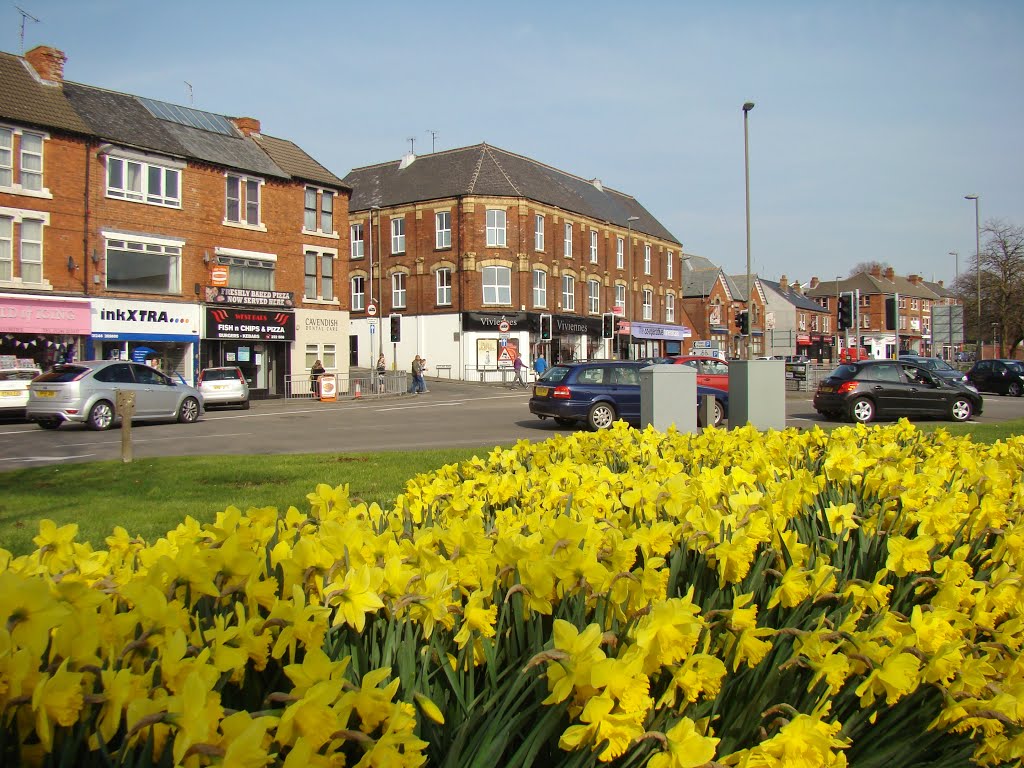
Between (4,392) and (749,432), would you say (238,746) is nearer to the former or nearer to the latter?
(749,432)

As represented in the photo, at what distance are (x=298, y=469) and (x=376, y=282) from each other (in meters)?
Result: 45.0

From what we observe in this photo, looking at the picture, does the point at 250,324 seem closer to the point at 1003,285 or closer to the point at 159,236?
the point at 159,236

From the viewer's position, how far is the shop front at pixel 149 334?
97.3 feet

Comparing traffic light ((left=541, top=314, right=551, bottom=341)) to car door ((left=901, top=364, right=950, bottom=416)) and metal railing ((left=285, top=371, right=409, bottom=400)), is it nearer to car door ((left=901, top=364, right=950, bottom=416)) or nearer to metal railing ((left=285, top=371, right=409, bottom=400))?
metal railing ((left=285, top=371, right=409, bottom=400))

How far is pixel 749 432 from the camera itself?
18.5 ft

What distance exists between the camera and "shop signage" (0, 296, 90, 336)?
26984 mm

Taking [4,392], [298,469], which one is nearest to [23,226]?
[4,392]

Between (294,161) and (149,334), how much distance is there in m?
12.0

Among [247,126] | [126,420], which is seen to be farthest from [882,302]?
[126,420]

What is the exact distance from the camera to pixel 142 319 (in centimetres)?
3081

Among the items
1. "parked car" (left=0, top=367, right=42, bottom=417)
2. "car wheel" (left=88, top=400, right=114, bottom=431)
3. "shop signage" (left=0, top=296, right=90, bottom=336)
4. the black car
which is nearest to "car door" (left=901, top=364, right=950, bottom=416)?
the black car

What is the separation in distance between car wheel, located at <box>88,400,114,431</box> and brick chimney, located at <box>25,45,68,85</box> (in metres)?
17.6

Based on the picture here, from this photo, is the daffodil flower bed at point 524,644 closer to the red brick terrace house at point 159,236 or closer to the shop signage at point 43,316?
the shop signage at point 43,316

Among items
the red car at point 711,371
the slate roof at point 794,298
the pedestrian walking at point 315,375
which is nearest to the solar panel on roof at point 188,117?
the pedestrian walking at point 315,375
